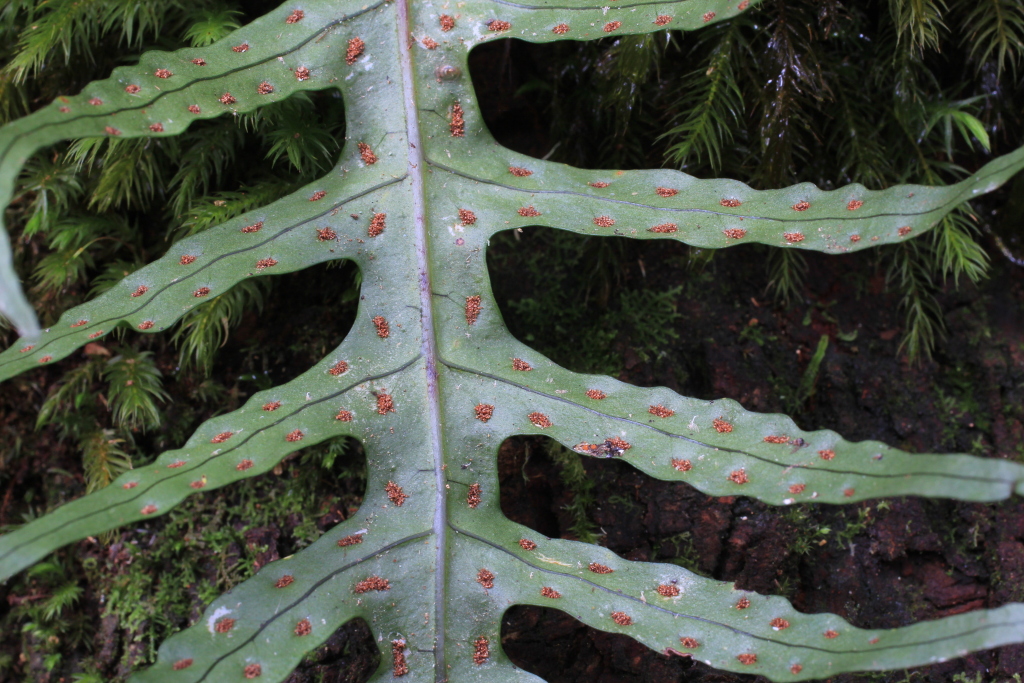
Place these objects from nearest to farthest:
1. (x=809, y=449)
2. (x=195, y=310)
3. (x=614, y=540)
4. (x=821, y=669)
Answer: (x=821, y=669) → (x=809, y=449) → (x=614, y=540) → (x=195, y=310)

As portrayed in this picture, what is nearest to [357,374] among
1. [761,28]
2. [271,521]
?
[271,521]

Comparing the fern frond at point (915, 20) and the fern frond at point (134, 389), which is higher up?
the fern frond at point (915, 20)

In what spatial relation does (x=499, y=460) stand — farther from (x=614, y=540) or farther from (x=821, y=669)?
(x=821, y=669)

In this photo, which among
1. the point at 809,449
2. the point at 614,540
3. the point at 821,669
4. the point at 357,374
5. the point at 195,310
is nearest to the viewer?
the point at 821,669

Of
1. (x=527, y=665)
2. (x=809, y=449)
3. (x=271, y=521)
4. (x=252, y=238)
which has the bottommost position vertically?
(x=527, y=665)

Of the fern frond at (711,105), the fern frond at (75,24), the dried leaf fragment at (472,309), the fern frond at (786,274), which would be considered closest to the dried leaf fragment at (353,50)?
the fern frond at (75,24)

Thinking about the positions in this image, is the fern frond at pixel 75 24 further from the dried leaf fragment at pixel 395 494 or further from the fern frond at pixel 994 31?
the fern frond at pixel 994 31
